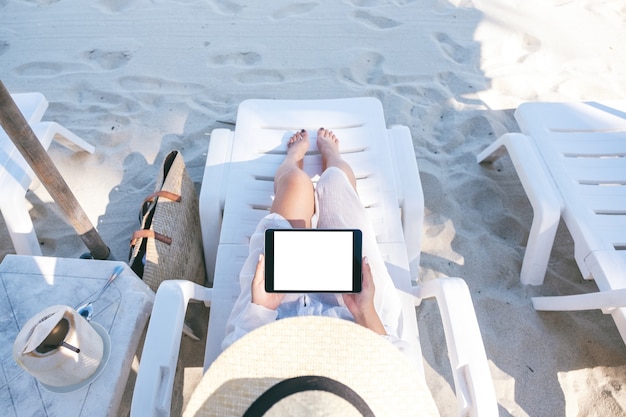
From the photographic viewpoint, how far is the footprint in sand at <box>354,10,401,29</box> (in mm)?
3479

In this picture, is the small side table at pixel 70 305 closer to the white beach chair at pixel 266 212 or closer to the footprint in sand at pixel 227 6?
the white beach chair at pixel 266 212

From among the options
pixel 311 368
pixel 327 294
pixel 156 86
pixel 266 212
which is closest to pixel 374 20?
pixel 156 86

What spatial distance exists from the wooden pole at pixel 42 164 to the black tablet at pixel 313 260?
34.9 inches

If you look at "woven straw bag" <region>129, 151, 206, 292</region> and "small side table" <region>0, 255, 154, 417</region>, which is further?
"woven straw bag" <region>129, 151, 206, 292</region>

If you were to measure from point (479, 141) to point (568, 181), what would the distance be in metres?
0.76

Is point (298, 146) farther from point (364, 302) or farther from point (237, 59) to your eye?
point (237, 59)

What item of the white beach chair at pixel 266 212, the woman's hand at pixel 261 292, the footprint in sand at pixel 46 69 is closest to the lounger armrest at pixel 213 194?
the white beach chair at pixel 266 212

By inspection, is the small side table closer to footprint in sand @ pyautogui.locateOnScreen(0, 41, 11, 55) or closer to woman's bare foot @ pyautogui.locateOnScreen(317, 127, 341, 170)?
woman's bare foot @ pyautogui.locateOnScreen(317, 127, 341, 170)

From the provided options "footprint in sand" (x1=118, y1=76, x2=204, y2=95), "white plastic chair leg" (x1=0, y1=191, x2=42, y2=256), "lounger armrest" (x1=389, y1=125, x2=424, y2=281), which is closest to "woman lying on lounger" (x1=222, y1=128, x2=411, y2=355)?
"lounger armrest" (x1=389, y1=125, x2=424, y2=281)

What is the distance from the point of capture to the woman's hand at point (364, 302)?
1.43 meters

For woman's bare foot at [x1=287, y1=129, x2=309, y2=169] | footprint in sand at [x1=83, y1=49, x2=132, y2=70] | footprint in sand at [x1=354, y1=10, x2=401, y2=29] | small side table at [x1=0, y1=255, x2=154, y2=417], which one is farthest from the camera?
footprint in sand at [x1=354, y1=10, x2=401, y2=29]

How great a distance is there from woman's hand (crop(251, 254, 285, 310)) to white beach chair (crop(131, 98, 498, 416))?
25 centimetres

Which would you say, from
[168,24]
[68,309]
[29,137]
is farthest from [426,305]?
[168,24]

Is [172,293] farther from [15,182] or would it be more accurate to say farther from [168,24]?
[168,24]
